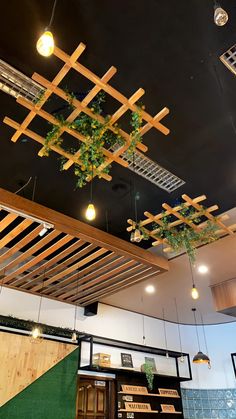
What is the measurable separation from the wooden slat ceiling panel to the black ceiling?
0.66 m

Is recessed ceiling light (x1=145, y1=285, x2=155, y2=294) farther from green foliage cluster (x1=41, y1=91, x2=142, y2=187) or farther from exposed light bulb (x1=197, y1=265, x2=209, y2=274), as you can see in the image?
green foliage cluster (x1=41, y1=91, x2=142, y2=187)

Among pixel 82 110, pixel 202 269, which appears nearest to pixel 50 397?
pixel 202 269

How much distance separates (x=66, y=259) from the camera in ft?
17.8

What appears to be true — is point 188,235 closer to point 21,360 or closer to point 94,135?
point 94,135

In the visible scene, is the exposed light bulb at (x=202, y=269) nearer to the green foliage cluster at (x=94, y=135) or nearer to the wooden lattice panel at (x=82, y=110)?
the wooden lattice panel at (x=82, y=110)

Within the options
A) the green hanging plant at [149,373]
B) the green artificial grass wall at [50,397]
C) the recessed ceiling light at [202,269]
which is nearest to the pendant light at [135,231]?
the recessed ceiling light at [202,269]

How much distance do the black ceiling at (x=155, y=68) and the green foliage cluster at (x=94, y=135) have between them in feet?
0.97

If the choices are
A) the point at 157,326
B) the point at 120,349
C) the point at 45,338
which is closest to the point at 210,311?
the point at 157,326

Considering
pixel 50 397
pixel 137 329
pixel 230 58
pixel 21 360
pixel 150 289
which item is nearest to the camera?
pixel 230 58

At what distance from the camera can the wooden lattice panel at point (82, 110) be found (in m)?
2.82

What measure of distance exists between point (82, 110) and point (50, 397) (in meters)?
5.06

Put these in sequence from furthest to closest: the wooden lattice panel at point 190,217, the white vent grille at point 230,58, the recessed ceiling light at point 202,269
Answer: the recessed ceiling light at point 202,269, the wooden lattice panel at point 190,217, the white vent grille at point 230,58

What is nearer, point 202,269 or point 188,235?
point 188,235

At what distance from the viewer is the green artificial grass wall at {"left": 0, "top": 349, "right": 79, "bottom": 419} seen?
5.33m
